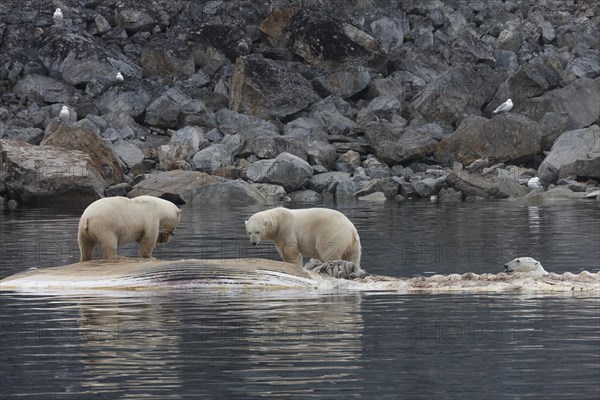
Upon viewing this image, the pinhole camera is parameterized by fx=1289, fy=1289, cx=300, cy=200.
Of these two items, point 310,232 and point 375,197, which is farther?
point 375,197

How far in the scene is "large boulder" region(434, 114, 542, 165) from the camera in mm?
51812

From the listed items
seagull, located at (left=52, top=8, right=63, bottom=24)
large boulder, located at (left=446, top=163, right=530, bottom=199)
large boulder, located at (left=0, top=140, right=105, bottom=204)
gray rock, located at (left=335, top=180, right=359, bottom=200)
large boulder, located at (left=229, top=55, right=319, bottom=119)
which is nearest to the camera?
large boulder, located at (left=0, top=140, right=105, bottom=204)

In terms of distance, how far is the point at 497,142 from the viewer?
170 feet

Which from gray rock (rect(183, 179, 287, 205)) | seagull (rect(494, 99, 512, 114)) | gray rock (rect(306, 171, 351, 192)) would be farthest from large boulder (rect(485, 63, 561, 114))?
gray rock (rect(183, 179, 287, 205))

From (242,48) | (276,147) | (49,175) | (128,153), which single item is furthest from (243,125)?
(49,175)

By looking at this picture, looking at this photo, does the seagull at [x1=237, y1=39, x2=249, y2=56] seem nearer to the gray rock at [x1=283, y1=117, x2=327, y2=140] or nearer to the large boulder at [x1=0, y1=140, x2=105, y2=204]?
the gray rock at [x1=283, y1=117, x2=327, y2=140]

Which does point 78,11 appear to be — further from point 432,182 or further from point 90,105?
point 432,182

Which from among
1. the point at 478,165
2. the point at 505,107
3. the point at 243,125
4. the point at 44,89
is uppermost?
the point at 44,89

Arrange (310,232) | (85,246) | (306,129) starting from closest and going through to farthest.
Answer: (85,246)
(310,232)
(306,129)

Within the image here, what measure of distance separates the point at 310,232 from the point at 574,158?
30.7m

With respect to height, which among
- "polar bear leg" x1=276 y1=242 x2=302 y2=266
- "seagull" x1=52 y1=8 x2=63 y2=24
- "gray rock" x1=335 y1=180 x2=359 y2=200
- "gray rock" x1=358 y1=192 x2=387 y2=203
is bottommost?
"polar bear leg" x1=276 y1=242 x2=302 y2=266

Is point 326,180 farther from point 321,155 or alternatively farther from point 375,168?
point 375,168

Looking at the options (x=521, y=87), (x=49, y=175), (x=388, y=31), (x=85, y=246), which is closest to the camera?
(x=85, y=246)

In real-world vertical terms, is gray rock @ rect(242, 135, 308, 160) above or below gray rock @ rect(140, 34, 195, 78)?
below
